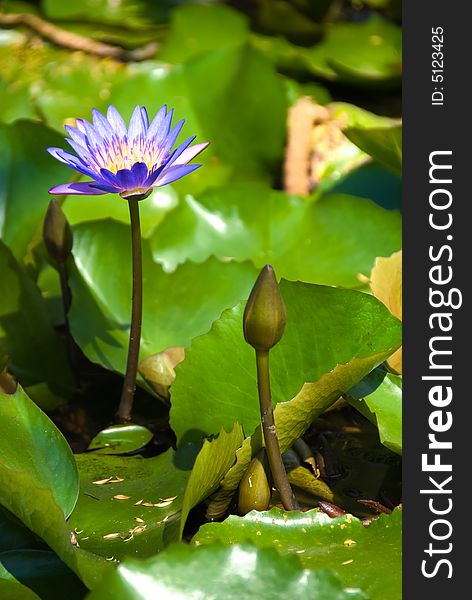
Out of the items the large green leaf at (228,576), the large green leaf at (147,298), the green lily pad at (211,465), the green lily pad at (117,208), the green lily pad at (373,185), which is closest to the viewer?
the large green leaf at (228,576)

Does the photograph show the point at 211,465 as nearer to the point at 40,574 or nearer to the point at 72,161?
the point at 40,574

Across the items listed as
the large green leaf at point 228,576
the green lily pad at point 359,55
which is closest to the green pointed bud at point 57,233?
the large green leaf at point 228,576

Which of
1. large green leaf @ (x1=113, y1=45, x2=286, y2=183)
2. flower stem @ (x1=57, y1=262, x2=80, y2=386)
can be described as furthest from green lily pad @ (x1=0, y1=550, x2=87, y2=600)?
large green leaf @ (x1=113, y1=45, x2=286, y2=183)

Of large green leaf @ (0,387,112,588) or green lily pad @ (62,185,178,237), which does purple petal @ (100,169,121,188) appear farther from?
green lily pad @ (62,185,178,237)

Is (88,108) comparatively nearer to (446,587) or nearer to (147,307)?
(147,307)

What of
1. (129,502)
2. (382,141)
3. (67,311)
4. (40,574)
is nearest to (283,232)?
(382,141)

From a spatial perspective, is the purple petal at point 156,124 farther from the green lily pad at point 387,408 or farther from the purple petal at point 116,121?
the green lily pad at point 387,408

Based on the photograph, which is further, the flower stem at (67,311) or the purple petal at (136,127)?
the flower stem at (67,311)
